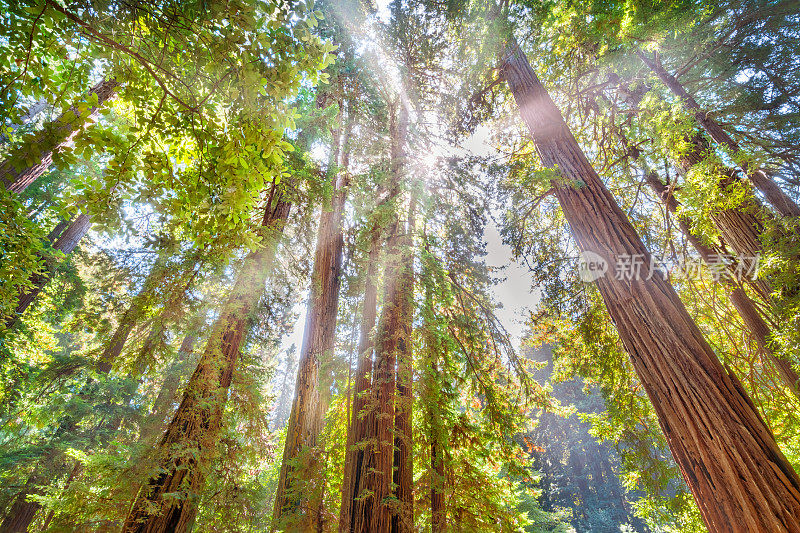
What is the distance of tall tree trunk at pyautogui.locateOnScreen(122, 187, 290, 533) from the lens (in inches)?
146

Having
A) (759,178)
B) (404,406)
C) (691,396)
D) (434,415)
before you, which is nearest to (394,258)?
(404,406)

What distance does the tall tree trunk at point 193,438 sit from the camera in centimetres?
370

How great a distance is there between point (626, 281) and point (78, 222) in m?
14.0

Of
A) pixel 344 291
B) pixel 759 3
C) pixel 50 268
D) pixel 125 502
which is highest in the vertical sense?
pixel 759 3

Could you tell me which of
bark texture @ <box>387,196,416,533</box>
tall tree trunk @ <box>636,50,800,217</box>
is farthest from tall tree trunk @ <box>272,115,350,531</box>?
tall tree trunk @ <box>636,50,800,217</box>

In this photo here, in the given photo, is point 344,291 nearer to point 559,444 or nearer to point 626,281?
point 626,281

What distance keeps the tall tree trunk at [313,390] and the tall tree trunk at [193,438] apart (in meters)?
1.15

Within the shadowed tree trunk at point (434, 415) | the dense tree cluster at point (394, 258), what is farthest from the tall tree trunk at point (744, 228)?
the shadowed tree trunk at point (434, 415)

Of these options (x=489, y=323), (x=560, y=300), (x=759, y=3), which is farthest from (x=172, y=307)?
(x=759, y=3)

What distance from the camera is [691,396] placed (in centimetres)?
250

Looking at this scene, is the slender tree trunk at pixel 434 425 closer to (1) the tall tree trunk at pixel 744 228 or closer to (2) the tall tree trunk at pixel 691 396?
(2) the tall tree trunk at pixel 691 396

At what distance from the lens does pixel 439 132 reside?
8188 mm

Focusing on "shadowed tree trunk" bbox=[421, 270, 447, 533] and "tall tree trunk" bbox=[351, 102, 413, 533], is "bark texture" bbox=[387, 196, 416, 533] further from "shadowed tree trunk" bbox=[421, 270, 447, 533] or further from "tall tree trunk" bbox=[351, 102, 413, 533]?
"shadowed tree trunk" bbox=[421, 270, 447, 533]

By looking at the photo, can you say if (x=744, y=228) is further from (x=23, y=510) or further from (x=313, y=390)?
(x=23, y=510)
